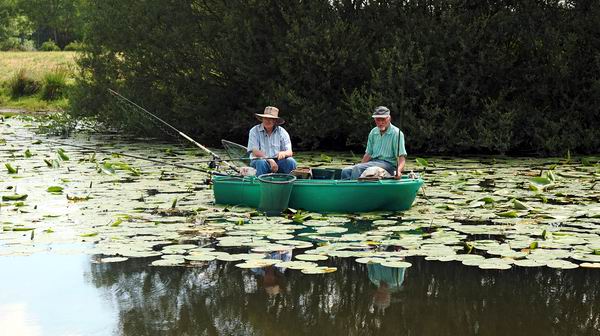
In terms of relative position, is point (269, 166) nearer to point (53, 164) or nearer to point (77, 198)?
point (77, 198)

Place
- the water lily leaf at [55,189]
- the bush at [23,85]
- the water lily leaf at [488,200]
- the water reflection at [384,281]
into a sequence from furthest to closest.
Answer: the bush at [23,85] → the water lily leaf at [55,189] → the water lily leaf at [488,200] → the water reflection at [384,281]

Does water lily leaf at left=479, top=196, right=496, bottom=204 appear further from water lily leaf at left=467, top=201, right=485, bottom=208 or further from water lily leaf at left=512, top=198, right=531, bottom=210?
water lily leaf at left=512, top=198, right=531, bottom=210

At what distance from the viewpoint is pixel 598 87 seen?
16.3 m

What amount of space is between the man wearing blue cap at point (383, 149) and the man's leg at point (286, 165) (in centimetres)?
66

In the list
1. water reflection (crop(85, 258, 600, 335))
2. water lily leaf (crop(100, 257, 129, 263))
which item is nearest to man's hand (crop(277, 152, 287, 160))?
water reflection (crop(85, 258, 600, 335))

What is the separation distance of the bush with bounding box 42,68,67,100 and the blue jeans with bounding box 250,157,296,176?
23.8 metres

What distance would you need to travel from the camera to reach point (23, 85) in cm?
3422

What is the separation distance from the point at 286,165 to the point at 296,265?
12.4ft

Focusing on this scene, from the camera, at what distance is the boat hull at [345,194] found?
9578 millimetres

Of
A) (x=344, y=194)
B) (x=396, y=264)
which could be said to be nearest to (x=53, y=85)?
(x=344, y=194)

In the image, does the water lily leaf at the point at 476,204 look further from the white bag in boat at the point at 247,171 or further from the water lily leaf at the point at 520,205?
the white bag in boat at the point at 247,171

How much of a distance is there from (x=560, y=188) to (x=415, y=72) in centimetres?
558

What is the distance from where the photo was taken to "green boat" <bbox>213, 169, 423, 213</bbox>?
9.58m

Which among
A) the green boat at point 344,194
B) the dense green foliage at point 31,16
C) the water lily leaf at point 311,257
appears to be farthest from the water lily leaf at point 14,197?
the dense green foliage at point 31,16
